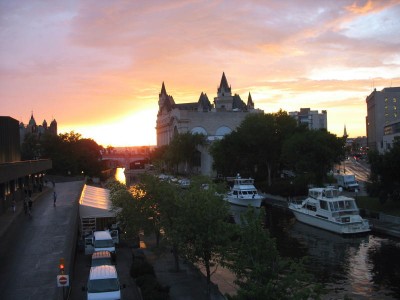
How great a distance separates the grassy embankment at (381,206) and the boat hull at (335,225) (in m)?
5.15

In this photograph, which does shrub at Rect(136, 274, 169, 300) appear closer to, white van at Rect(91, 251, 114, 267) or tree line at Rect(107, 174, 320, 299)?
tree line at Rect(107, 174, 320, 299)

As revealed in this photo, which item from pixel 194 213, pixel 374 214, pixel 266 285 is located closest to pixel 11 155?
pixel 194 213

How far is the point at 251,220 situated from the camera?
1727 centimetres

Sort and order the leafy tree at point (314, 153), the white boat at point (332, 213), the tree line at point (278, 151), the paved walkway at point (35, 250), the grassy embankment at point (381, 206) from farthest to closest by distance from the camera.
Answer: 1. the tree line at point (278, 151)
2. the leafy tree at point (314, 153)
3. the grassy embankment at point (381, 206)
4. the white boat at point (332, 213)
5. the paved walkway at point (35, 250)

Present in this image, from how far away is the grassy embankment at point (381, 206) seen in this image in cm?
4636

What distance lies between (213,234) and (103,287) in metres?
5.75

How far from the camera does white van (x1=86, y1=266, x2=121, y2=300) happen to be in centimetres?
2139

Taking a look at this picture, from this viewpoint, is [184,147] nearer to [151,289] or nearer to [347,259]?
[347,259]

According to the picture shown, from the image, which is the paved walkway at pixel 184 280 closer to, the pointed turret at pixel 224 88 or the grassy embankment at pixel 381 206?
the grassy embankment at pixel 381 206

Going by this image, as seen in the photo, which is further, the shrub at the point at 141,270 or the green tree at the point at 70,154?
the green tree at the point at 70,154

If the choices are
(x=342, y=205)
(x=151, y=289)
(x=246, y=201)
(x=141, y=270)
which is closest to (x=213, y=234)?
(x=151, y=289)

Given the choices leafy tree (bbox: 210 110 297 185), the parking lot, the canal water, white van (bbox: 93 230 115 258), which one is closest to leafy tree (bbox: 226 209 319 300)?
the canal water

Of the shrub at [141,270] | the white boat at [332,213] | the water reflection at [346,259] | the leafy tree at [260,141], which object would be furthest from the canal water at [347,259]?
the leafy tree at [260,141]

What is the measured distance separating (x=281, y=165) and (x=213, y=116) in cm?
7204
